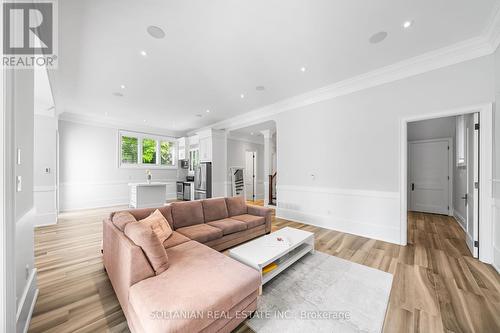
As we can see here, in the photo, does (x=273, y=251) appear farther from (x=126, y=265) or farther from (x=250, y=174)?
(x=250, y=174)

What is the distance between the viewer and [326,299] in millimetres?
1916

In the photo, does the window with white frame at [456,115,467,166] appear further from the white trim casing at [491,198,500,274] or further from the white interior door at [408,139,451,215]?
the white trim casing at [491,198,500,274]

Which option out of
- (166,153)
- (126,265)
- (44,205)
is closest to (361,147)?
(126,265)

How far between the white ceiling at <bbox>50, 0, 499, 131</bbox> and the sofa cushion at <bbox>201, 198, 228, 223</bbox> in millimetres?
2452

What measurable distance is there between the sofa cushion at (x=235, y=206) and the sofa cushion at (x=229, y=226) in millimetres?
453

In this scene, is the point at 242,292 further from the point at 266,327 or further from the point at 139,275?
the point at 139,275

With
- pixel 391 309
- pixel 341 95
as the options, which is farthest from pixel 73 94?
pixel 391 309

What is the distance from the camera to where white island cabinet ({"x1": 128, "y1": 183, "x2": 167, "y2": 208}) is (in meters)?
5.35

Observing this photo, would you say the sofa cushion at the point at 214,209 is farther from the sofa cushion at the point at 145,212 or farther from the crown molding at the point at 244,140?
the crown molding at the point at 244,140

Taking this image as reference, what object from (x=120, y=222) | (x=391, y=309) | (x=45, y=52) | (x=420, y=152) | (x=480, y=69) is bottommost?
(x=391, y=309)

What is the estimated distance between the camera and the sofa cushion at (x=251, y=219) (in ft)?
11.0

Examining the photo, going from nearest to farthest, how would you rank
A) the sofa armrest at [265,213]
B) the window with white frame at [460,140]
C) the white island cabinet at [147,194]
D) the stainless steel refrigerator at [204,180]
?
the sofa armrest at [265,213]
the window with white frame at [460,140]
the white island cabinet at [147,194]
the stainless steel refrigerator at [204,180]

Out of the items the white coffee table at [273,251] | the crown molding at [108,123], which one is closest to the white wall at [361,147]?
the white coffee table at [273,251]

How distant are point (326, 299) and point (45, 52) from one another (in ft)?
16.4
